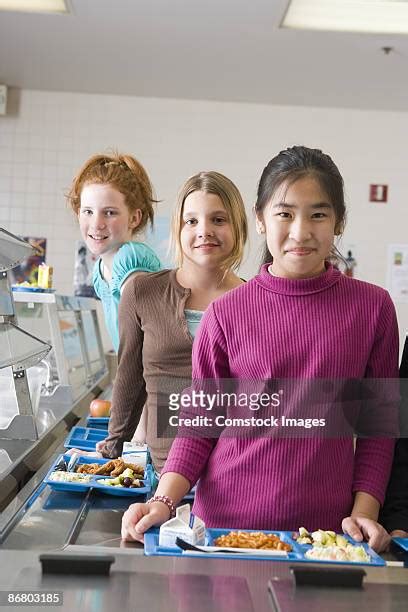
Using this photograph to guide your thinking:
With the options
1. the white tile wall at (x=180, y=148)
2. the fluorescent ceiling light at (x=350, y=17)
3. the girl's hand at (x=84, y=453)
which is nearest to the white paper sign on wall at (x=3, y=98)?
the white tile wall at (x=180, y=148)

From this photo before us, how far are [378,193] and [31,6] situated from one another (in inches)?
121

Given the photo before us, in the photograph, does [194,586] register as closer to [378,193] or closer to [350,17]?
[350,17]

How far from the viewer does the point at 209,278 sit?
163 cm

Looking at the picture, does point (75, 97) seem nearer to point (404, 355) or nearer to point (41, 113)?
point (41, 113)

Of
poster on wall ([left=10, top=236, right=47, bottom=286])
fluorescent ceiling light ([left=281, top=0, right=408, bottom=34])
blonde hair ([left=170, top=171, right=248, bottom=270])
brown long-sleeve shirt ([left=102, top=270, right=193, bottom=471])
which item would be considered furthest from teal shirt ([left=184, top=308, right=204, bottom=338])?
poster on wall ([left=10, top=236, right=47, bottom=286])

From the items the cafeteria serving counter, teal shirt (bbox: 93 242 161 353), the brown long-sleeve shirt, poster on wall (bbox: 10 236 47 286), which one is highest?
poster on wall (bbox: 10 236 47 286)

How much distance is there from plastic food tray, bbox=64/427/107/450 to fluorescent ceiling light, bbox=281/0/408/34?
10.1 ft

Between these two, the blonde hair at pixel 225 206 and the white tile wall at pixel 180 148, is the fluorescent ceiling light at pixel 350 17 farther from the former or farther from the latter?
the blonde hair at pixel 225 206

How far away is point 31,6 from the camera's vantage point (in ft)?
15.0

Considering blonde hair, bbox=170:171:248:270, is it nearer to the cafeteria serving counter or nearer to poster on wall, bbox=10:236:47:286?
the cafeteria serving counter

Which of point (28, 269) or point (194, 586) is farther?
point (28, 269)

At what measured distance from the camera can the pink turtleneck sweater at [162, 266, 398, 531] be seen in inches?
45.1

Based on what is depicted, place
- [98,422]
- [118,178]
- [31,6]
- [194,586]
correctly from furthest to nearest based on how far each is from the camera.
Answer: [31,6]
[98,422]
[118,178]
[194,586]

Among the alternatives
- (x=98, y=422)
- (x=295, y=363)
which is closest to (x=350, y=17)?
(x=98, y=422)
